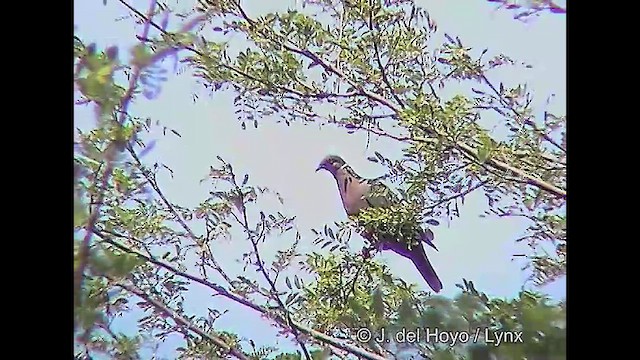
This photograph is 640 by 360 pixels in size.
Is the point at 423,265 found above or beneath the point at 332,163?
beneath

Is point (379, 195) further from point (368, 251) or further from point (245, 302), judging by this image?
point (245, 302)

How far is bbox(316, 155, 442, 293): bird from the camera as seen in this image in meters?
1.16

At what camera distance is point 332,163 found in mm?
1161

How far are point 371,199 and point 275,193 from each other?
0.17 meters

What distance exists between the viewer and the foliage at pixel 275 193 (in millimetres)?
1160

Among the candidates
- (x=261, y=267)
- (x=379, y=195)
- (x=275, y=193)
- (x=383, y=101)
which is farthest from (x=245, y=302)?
(x=383, y=101)

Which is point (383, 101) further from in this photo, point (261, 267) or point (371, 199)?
point (261, 267)

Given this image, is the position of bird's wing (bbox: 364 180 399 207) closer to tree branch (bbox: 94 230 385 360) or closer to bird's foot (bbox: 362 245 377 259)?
bird's foot (bbox: 362 245 377 259)

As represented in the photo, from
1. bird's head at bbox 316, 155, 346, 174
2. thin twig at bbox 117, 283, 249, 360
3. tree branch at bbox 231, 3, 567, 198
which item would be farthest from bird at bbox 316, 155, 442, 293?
thin twig at bbox 117, 283, 249, 360

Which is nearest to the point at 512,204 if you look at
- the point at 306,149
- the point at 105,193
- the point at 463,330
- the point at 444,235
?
the point at 444,235

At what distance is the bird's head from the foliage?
0.06 metres

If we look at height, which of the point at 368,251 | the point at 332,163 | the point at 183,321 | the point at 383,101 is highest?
the point at 383,101

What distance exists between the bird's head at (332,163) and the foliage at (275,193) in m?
0.06
